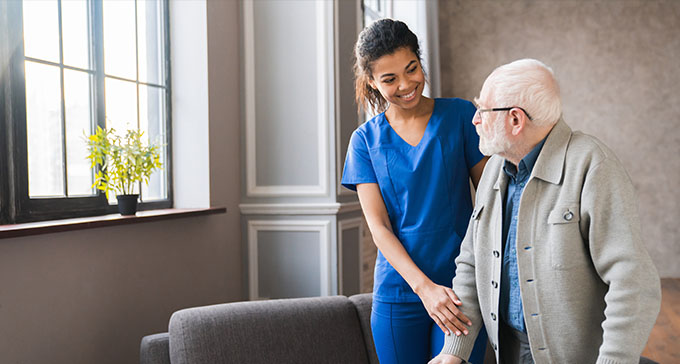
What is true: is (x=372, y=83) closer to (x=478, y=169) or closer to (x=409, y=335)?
(x=478, y=169)

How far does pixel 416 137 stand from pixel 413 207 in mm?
201

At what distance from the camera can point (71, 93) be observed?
232 centimetres

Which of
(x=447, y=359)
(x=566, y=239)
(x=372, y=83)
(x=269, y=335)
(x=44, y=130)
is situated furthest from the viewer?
(x=44, y=130)

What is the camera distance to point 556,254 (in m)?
1.21

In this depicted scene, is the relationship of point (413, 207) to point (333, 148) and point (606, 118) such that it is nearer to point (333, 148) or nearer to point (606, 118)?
point (333, 148)

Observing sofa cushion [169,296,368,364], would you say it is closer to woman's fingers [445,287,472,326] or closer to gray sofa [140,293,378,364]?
gray sofa [140,293,378,364]

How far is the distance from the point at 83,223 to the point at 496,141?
1424 millimetres

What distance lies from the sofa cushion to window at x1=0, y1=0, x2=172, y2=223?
71cm

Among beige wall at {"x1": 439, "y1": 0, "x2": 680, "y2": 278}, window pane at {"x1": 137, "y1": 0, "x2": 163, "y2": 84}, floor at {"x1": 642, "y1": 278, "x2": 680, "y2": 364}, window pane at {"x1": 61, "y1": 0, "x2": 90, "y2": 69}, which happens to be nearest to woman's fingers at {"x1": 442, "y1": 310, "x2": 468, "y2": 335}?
window pane at {"x1": 61, "y1": 0, "x2": 90, "y2": 69}

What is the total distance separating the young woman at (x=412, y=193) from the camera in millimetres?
1630

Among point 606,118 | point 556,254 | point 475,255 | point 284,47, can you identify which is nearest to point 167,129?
point 284,47

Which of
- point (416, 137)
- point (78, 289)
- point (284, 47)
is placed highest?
point (284, 47)

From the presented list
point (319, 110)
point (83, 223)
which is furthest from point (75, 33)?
point (319, 110)

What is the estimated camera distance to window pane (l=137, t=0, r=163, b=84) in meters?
2.79
